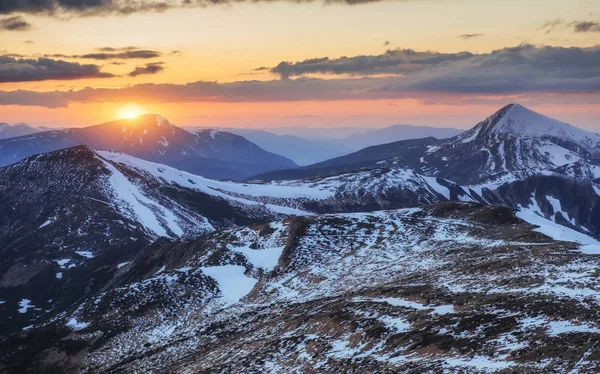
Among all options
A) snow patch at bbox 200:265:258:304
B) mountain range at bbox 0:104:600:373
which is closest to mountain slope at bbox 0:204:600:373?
mountain range at bbox 0:104:600:373

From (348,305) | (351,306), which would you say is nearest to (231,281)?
(348,305)

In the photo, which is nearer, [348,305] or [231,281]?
[348,305]

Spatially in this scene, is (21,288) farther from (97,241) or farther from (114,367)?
(114,367)

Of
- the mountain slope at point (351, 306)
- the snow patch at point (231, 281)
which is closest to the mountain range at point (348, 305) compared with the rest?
the mountain slope at point (351, 306)

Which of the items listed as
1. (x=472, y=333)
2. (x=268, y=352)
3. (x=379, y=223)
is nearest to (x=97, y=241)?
(x=379, y=223)

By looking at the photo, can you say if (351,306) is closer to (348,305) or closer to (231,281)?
(348,305)

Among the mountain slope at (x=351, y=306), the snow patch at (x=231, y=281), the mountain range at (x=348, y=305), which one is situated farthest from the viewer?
the snow patch at (x=231, y=281)

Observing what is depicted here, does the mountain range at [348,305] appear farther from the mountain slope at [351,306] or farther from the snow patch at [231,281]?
the snow patch at [231,281]

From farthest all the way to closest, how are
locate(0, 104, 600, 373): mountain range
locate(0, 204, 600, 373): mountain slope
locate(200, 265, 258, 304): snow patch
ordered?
locate(200, 265, 258, 304): snow patch, locate(0, 104, 600, 373): mountain range, locate(0, 204, 600, 373): mountain slope

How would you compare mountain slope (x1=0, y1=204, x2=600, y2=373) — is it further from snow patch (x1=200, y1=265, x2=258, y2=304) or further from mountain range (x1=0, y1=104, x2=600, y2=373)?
snow patch (x1=200, y1=265, x2=258, y2=304)
